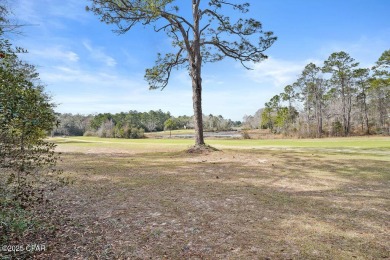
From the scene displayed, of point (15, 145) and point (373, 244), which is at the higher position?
point (15, 145)

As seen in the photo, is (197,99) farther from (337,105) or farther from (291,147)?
(337,105)

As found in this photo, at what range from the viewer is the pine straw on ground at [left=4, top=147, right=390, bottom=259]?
319 centimetres

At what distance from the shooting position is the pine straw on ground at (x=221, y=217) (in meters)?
3.19

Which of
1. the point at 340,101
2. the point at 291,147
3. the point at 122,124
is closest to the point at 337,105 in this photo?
the point at 340,101

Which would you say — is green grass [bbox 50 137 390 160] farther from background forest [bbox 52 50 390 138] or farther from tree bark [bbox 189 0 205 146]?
background forest [bbox 52 50 390 138]

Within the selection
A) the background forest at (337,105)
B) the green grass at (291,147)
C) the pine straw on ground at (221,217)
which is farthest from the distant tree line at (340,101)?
the pine straw on ground at (221,217)

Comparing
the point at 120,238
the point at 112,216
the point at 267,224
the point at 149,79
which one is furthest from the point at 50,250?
the point at 149,79

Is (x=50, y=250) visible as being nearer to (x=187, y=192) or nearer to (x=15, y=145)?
(x=15, y=145)

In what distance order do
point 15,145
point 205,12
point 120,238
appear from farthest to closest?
1. point 205,12
2. point 15,145
3. point 120,238

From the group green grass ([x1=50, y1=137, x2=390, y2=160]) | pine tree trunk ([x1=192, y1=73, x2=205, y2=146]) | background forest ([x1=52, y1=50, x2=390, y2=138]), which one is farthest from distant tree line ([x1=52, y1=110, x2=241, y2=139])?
pine tree trunk ([x1=192, y1=73, x2=205, y2=146])

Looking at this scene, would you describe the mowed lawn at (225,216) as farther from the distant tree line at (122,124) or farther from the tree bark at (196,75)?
the distant tree line at (122,124)

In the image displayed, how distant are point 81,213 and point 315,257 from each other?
4.00 meters

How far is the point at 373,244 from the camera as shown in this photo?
3297 mm

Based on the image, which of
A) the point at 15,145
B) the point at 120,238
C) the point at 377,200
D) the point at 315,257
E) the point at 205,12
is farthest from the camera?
the point at 205,12
